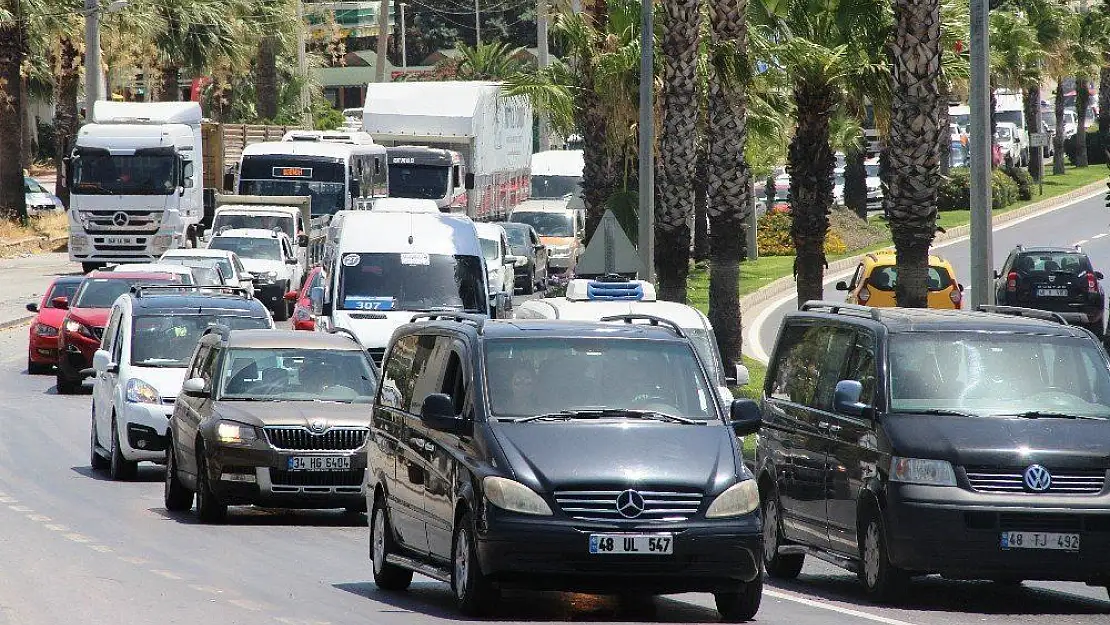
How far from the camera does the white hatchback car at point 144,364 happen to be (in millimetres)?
20844

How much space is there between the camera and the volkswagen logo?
1255 centimetres

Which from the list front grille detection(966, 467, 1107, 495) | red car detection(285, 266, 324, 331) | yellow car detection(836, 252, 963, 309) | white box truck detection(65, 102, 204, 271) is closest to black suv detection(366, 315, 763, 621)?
front grille detection(966, 467, 1107, 495)

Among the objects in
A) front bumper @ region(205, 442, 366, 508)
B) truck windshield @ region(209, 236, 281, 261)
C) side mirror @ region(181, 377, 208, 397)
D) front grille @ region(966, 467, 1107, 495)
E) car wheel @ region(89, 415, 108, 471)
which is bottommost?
car wheel @ region(89, 415, 108, 471)

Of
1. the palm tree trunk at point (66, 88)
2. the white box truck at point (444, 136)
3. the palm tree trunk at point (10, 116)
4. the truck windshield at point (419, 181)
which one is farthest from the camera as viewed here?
the palm tree trunk at point (66, 88)

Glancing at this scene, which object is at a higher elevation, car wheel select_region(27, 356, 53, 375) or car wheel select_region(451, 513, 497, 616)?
car wheel select_region(451, 513, 497, 616)

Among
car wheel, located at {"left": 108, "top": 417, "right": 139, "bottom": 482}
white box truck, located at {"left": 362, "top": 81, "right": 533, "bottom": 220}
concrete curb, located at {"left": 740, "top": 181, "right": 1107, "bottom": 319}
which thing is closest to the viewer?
car wheel, located at {"left": 108, "top": 417, "right": 139, "bottom": 482}

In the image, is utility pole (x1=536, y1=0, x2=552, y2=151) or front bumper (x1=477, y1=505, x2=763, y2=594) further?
utility pole (x1=536, y1=0, x2=552, y2=151)

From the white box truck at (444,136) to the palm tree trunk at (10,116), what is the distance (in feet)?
32.6

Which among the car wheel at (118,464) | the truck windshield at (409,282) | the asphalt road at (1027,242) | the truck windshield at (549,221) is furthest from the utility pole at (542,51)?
the car wheel at (118,464)

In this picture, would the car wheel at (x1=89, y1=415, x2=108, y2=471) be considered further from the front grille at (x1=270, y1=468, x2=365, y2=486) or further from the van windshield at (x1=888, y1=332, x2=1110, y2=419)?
the van windshield at (x1=888, y1=332, x2=1110, y2=419)

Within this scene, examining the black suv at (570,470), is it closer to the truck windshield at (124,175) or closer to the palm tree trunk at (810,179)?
the palm tree trunk at (810,179)

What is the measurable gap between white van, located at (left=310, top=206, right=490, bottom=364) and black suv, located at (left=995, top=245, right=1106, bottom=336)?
14500 mm

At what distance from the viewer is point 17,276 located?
50.4 metres

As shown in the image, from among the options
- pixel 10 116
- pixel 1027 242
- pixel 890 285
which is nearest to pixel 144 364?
pixel 890 285
